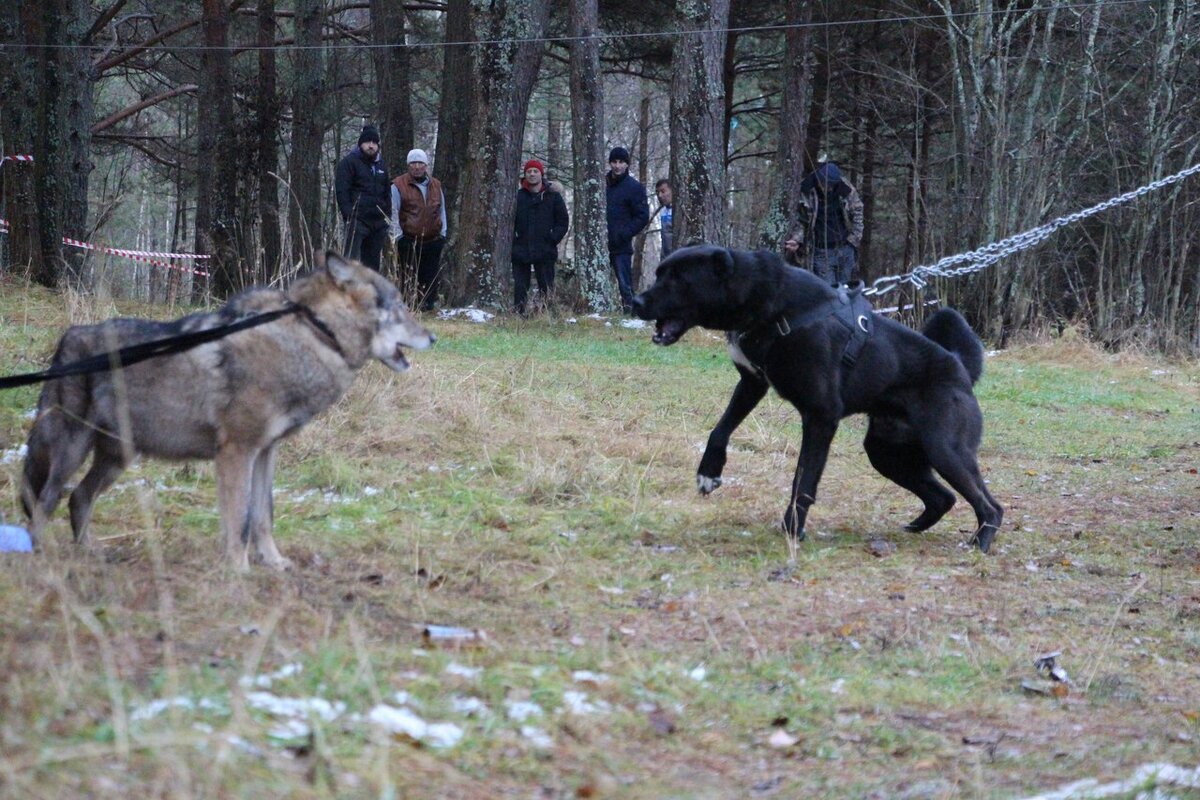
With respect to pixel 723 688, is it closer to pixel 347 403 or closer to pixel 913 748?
pixel 913 748

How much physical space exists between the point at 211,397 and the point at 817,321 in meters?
3.12

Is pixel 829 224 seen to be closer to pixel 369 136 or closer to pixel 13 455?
pixel 369 136

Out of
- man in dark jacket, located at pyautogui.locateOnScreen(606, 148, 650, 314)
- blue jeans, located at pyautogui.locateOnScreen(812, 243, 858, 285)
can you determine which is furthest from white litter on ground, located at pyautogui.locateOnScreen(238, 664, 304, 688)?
man in dark jacket, located at pyautogui.locateOnScreen(606, 148, 650, 314)

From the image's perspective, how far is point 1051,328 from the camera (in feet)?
58.3

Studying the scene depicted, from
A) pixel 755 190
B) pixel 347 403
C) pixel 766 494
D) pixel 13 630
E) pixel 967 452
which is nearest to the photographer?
pixel 13 630

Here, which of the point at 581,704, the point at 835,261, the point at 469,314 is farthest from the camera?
the point at 469,314

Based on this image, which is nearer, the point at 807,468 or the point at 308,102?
the point at 807,468

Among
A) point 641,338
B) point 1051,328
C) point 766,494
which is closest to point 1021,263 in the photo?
point 1051,328

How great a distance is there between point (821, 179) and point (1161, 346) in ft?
18.5

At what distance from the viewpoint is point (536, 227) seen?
1780 cm

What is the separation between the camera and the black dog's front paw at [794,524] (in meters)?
6.66

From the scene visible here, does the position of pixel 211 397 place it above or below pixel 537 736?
above

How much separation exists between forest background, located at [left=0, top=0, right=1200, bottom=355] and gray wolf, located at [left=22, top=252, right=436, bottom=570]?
29.5ft

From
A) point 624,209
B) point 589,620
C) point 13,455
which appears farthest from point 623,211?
point 589,620
